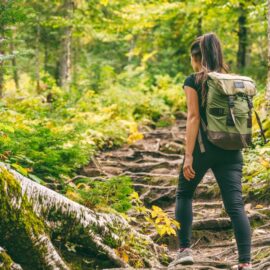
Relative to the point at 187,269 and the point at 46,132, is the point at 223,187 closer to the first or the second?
the point at 187,269

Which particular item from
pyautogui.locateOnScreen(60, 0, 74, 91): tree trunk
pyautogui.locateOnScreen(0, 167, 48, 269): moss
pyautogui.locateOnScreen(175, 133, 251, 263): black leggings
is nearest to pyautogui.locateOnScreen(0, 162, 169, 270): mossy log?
pyautogui.locateOnScreen(0, 167, 48, 269): moss

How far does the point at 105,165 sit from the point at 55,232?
5892mm

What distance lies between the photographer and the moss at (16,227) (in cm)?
378

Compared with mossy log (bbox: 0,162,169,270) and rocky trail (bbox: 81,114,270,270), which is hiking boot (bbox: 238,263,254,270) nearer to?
rocky trail (bbox: 81,114,270,270)

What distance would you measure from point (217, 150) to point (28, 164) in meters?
2.89

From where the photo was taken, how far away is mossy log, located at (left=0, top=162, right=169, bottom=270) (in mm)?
3828

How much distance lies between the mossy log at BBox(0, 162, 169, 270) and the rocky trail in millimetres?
645

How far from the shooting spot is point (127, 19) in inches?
746

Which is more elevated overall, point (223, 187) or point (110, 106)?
point (223, 187)

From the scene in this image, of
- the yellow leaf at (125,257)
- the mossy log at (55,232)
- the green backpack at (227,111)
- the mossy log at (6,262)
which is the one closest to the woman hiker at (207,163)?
the green backpack at (227,111)

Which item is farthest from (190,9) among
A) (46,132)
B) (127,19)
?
(46,132)

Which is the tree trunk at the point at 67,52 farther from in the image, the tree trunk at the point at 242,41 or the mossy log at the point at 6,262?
the mossy log at the point at 6,262

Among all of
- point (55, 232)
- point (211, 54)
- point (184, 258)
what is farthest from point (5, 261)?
point (211, 54)

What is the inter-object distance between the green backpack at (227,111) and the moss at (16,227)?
1742mm
